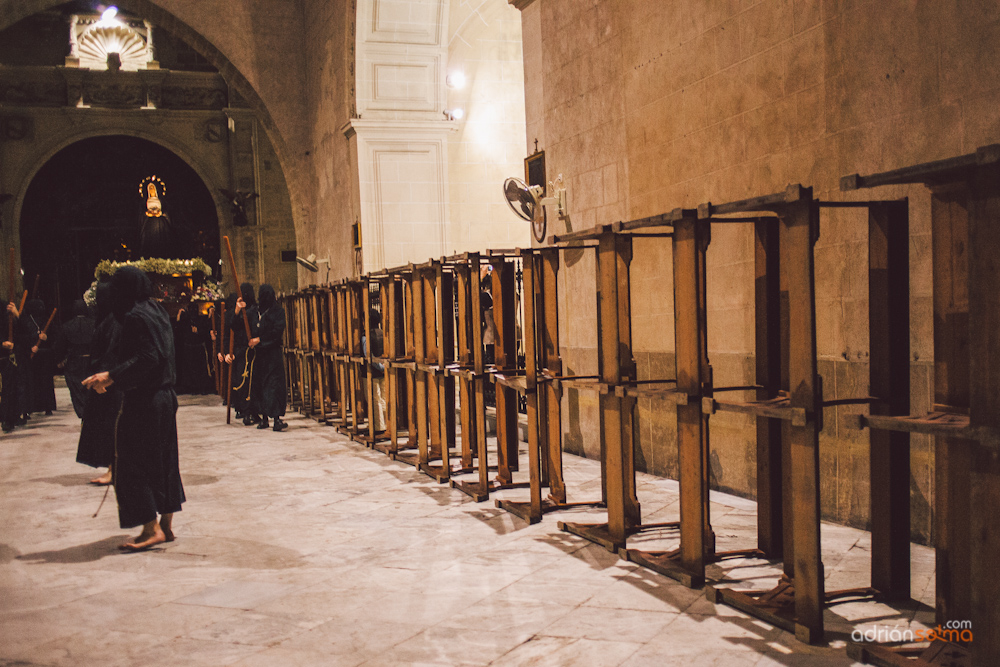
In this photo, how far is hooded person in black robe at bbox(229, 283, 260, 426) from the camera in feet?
33.3

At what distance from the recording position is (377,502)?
5.86 meters

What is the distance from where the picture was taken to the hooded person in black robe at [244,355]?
1016cm

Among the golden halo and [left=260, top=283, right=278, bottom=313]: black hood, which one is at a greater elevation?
the golden halo

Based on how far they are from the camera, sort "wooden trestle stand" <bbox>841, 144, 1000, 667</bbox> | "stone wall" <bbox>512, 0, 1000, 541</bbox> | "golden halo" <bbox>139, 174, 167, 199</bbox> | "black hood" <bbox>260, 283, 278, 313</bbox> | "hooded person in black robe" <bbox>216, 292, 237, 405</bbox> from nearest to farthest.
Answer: "wooden trestle stand" <bbox>841, 144, 1000, 667</bbox>, "stone wall" <bbox>512, 0, 1000, 541</bbox>, "black hood" <bbox>260, 283, 278, 313</bbox>, "hooded person in black robe" <bbox>216, 292, 237, 405</bbox>, "golden halo" <bbox>139, 174, 167, 199</bbox>

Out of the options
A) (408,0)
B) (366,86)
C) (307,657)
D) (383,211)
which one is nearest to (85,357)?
(383,211)

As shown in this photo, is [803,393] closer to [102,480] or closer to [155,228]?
[102,480]

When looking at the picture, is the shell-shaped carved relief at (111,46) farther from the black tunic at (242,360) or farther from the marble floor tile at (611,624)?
the marble floor tile at (611,624)

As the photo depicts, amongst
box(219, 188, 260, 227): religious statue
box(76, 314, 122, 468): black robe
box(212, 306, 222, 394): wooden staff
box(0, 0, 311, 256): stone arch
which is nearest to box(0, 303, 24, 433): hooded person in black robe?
box(212, 306, 222, 394): wooden staff

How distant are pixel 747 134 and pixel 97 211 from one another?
18840 mm

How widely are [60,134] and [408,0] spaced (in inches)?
452

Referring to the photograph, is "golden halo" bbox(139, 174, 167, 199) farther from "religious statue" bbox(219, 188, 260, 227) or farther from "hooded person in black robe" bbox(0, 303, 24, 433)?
"hooded person in black robe" bbox(0, 303, 24, 433)

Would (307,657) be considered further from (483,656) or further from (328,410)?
(328,410)

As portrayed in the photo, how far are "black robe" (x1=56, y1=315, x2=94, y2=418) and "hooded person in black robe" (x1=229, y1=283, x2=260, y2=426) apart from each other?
182 cm

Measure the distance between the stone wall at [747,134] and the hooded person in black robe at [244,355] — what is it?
14.8ft
